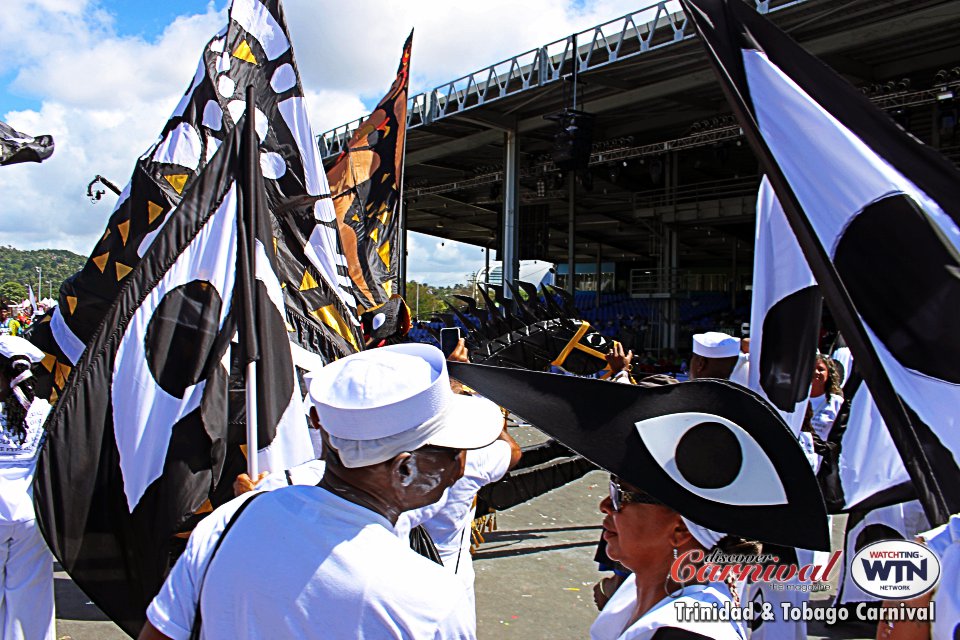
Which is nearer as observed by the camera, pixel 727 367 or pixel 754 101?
pixel 754 101

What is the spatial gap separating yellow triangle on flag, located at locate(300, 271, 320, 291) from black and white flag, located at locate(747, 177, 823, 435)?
126 inches

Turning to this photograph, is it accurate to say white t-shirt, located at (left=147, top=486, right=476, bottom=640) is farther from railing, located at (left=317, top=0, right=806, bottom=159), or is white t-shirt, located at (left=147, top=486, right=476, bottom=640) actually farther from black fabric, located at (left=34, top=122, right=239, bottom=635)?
railing, located at (left=317, top=0, right=806, bottom=159)

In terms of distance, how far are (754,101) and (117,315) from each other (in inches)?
96.7

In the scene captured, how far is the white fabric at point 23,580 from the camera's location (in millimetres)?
3084

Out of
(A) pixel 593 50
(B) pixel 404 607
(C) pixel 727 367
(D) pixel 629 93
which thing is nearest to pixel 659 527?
(B) pixel 404 607

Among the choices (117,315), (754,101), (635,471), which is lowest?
(635,471)

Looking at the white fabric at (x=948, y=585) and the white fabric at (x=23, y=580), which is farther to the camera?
the white fabric at (x=23, y=580)

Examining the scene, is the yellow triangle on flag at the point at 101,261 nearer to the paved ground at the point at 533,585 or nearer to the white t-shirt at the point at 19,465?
the white t-shirt at the point at 19,465

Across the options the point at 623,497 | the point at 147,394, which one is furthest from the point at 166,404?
the point at 623,497

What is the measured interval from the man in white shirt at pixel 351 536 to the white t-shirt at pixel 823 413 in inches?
136

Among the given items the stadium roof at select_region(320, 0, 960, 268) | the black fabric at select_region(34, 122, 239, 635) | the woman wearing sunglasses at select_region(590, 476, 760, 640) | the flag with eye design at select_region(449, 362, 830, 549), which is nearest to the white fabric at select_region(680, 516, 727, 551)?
the woman wearing sunglasses at select_region(590, 476, 760, 640)

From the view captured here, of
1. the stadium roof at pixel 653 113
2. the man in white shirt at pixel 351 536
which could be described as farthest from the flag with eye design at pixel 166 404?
the stadium roof at pixel 653 113

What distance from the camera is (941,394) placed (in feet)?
6.32

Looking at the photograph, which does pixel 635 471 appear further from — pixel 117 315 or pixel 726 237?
pixel 726 237
